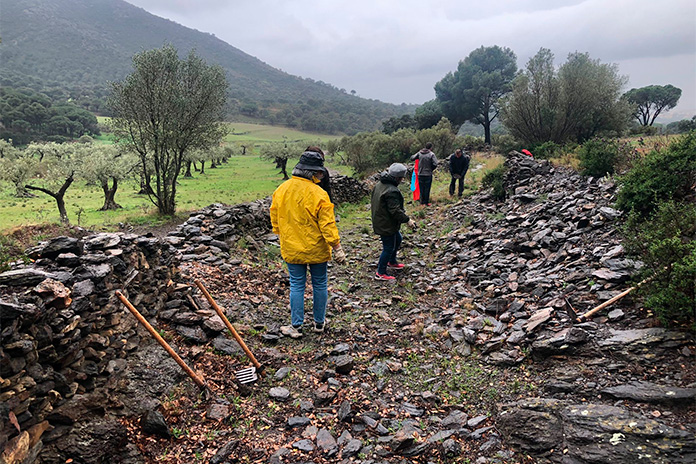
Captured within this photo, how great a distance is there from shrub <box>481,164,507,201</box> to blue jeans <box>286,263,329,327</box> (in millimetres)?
9269

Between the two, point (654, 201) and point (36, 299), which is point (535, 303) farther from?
point (36, 299)

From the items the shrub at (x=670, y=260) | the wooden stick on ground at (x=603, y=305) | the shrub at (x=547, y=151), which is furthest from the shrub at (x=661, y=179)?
the shrub at (x=547, y=151)

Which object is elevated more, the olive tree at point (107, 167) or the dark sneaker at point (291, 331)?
the olive tree at point (107, 167)

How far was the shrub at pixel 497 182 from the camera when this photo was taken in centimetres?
1244

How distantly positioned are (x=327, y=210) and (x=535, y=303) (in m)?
3.51

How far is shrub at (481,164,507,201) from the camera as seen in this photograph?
40.8 ft

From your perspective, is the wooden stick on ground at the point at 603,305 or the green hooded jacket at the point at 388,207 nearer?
the wooden stick on ground at the point at 603,305

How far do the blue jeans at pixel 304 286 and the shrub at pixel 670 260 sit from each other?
12.9 feet

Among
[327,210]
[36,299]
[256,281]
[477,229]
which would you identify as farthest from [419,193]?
[36,299]

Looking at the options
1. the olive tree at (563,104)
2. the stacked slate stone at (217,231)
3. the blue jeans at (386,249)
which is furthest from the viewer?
the olive tree at (563,104)

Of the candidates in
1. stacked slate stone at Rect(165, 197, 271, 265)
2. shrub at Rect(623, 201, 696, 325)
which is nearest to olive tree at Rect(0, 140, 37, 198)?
stacked slate stone at Rect(165, 197, 271, 265)

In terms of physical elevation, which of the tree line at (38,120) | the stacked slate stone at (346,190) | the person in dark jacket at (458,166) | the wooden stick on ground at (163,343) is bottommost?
the wooden stick on ground at (163,343)

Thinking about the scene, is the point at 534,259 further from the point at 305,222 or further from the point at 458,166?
the point at 458,166

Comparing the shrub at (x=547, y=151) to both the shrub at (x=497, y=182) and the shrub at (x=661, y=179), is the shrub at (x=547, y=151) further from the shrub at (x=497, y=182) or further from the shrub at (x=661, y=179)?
the shrub at (x=661, y=179)
